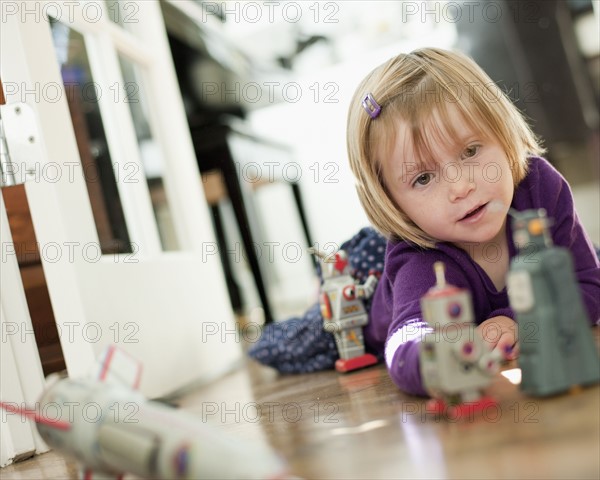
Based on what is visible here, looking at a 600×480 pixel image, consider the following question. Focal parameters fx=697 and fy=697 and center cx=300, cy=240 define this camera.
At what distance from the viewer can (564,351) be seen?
25.6 inches

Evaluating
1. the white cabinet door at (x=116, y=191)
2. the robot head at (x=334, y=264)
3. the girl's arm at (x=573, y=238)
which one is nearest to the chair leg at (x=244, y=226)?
the white cabinet door at (x=116, y=191)

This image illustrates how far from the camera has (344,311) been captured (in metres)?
1.26

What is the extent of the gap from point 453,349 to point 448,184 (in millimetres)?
358

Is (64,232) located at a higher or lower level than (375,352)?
higher

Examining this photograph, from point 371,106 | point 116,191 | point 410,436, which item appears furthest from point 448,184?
point 116,191

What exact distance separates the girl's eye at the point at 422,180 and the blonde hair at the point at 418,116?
38 millimetres

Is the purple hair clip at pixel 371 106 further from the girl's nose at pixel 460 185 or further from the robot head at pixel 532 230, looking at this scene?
the robot head at pixel 532 230

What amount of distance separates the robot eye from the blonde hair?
34 centimetres

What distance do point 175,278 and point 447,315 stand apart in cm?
101

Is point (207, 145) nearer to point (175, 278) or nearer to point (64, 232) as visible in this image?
point (175, 278)

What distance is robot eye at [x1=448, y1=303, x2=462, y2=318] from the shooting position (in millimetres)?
640

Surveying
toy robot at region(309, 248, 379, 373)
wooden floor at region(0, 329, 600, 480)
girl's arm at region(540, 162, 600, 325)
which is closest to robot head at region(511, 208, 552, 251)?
wooden floor at region(0, 329, 600, 480)

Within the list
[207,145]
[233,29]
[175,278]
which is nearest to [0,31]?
[175,278]

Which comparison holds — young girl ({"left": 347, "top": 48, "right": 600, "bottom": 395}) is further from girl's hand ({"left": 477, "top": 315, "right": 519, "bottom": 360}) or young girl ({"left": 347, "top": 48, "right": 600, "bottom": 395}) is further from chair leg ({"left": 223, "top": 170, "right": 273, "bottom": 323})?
chair leg ({"left": 223, "top": 170, "right": 273, "bottom": 323})
